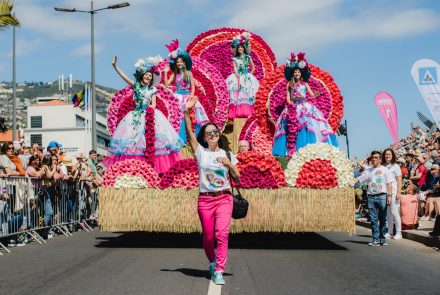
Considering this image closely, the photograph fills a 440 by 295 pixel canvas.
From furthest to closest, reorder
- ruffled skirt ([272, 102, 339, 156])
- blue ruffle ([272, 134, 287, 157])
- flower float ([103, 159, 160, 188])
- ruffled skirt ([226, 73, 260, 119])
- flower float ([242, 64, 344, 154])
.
Result: ruffled skirt ([226, 73, 260, 119]), flower float ([242, 64, 344, 154]), blue ruffle ([272, 134, 287, 157]), ruffled skirt ([272, 102, 339, 156]), flower float ([103, 159, 160, 188])

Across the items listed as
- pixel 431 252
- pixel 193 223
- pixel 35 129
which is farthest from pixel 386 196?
pixel 35 129

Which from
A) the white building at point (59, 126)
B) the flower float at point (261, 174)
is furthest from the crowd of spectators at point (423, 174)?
the white building at point (59, 126)

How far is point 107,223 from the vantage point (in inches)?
443

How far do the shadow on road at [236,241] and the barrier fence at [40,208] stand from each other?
1345 mm

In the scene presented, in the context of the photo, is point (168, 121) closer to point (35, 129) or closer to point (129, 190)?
point (129, 190)

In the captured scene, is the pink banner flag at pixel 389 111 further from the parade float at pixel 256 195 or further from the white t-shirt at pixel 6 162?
the white t-shirt at pixel 6 162

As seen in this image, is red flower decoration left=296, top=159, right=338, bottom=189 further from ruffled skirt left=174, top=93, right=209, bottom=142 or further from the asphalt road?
ruffled skirt left=174, top=93, right=209, bottom=142

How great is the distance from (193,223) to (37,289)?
4.08 meters

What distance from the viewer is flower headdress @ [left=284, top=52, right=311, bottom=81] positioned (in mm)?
13914

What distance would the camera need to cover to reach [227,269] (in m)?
8.91

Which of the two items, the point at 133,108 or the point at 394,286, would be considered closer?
the point at 394,286

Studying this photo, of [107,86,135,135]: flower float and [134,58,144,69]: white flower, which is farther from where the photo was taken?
[107,86,135,135]: flower float

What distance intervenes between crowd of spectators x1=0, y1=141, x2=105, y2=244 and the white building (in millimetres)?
81158

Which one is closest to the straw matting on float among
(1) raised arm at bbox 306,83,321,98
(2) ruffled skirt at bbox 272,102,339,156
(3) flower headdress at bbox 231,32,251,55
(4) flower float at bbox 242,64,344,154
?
(2) ruffled skirt at bbox 272,102,339,156
